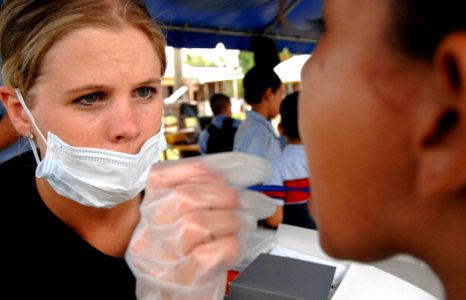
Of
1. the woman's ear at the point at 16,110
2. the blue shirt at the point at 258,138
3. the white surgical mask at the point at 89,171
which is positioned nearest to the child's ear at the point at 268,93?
the blue shirt at the point at 258,138

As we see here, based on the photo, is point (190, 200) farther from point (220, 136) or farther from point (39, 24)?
point (220, 136)

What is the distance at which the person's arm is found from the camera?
1.60 meters

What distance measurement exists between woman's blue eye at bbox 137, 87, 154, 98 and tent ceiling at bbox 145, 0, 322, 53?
1851 millimetres

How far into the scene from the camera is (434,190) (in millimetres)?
398

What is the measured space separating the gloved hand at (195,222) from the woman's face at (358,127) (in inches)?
8.8

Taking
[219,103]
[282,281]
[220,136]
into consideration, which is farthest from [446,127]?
[219,103]

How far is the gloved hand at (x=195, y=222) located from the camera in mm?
688

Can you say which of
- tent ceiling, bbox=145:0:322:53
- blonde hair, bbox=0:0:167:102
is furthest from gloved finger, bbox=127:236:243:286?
tent ceiling, bbox=145:0:322:53

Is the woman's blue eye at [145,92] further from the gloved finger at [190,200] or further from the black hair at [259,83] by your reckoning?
the black hair at [259,83]

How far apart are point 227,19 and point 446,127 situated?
3.65 meters

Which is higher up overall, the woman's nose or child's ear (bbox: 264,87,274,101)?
the woman's nose

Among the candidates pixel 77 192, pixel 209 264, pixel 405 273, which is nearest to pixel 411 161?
pixel 209 264

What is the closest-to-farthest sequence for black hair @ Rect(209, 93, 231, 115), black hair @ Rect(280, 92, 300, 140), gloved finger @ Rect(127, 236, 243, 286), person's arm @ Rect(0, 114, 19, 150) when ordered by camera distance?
gloved finger @ Rect(127, 236, 243, 286)
person's arm @ Rect(0, 114, 19, 150)
black hair @ Rect(280, 92, 300, 140)
black hair @ Rect(209, 93, 231, 115)

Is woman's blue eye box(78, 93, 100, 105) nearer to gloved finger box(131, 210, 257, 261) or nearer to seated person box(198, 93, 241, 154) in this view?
gloved finger box(131, 210, 257, 261)
